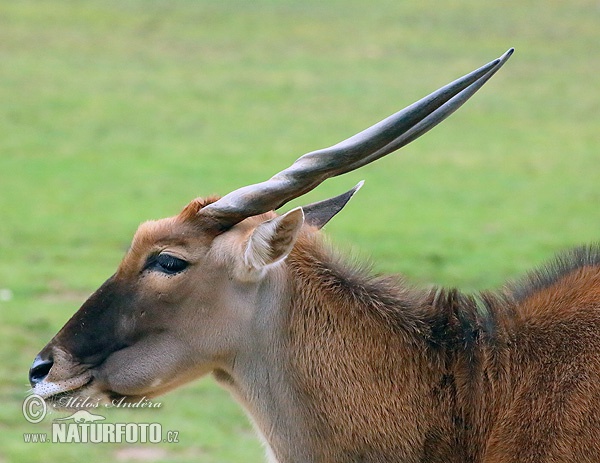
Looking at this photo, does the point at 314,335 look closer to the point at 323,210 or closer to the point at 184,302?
the point at 184,302

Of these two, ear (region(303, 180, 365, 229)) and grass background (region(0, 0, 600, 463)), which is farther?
grass background (region(0, 0, 600, 463))

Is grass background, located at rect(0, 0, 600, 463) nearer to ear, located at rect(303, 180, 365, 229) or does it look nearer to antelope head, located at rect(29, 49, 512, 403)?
ear, located at rect(303, 180, 365, 229)

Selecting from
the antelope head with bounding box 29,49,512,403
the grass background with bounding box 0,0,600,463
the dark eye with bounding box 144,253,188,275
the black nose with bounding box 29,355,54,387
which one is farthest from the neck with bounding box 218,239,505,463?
the black nose with bounding box 29,355,54,387

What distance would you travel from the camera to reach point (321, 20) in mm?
38312

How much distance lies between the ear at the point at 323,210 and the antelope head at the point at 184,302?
0.62 metres

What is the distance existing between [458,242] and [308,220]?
1063 centimetres

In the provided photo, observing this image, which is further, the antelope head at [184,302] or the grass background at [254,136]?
the grass background at [254,136]

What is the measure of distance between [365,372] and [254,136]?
19770 mm

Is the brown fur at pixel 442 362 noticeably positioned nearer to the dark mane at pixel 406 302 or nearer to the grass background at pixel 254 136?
the dark mane at pixel 406 302

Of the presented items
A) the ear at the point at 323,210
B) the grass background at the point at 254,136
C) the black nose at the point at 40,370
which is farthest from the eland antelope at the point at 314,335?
the grass background at the point at 254,136

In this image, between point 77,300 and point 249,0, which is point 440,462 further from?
point 249,0

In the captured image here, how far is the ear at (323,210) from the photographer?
6.09 m

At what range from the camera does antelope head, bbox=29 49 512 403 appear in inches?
213

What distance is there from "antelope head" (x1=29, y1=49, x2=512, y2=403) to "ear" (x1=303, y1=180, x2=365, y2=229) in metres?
0.62
